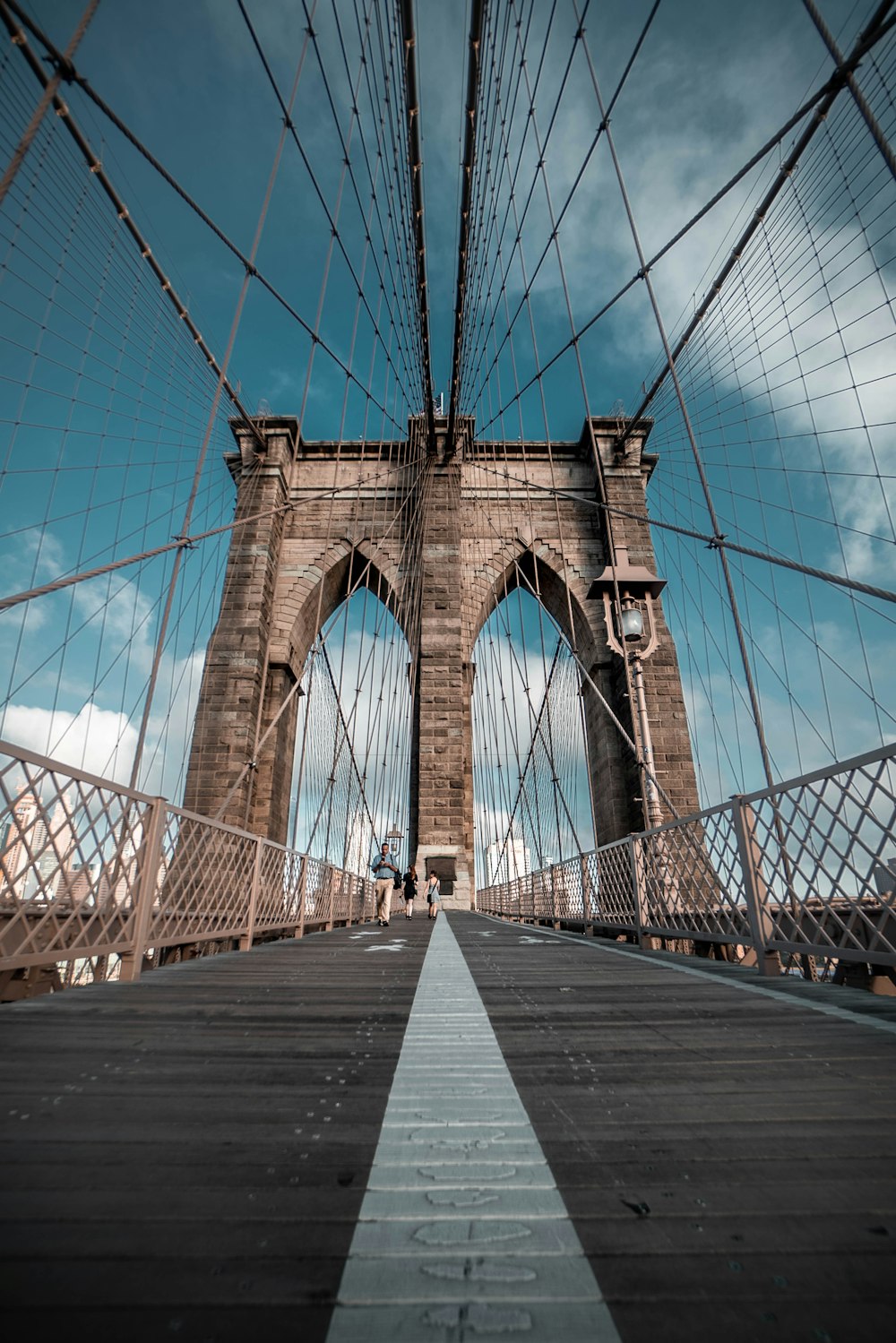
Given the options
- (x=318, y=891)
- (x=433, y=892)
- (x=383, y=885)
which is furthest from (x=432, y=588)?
(x=318, y=891)

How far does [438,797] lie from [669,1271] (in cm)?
1010

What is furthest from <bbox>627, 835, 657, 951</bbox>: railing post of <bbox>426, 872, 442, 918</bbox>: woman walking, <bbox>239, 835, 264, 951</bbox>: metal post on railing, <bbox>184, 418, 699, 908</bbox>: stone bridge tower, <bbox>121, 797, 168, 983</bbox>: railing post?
<bbox>184, 418, 699, 908</bbox>: stone bridge tower

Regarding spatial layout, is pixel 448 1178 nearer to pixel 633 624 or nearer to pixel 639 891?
pixel 639 891

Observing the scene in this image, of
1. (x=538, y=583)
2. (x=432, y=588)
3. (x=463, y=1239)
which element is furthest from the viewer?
(x=538, y=583)

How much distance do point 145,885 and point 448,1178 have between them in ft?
7.11

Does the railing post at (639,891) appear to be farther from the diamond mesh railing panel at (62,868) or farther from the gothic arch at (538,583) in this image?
the gothic arch at (538,583)

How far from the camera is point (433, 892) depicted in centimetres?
898

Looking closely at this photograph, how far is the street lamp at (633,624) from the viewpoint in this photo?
5.69 meters

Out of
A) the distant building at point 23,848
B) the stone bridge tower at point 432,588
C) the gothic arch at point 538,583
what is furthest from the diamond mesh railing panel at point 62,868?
the gothic arch at point 538,583

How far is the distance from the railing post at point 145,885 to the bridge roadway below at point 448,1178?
34.4 inches

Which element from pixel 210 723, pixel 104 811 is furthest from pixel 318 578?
pixel 104 811

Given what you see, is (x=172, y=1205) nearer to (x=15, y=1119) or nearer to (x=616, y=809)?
(x=15, y=1119)

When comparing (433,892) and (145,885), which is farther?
(433,892)

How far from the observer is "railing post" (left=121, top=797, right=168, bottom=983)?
7.40 feet
